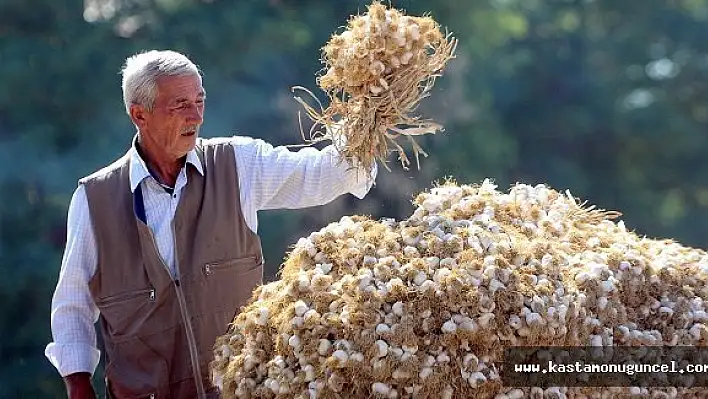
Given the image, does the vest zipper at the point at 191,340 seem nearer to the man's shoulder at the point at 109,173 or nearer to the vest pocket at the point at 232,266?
the vest pocket at the point at 232,266

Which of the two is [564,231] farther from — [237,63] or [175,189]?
[237,63]

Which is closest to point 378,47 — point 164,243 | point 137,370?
point 164,243

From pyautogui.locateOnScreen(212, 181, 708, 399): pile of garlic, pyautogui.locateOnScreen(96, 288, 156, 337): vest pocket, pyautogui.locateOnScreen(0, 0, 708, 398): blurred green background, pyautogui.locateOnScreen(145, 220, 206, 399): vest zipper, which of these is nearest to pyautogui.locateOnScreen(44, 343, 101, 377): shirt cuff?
pyautogui.locateOnScreen(96, 288, 156, 337): vest pocket

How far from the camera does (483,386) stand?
2.10m

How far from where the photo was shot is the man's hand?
2.74m

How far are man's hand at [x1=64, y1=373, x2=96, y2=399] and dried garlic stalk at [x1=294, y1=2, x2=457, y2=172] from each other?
877mm

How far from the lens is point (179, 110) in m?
2.69

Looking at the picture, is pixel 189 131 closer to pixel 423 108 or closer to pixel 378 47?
pixel 378 47

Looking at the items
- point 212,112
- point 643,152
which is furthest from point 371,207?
point 643,152

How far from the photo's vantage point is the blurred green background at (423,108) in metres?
7.34

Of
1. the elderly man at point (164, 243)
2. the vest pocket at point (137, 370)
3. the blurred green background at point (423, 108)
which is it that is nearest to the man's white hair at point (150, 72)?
the elderly man at point (164, 243)

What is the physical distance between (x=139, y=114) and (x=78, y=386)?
2.29 feet

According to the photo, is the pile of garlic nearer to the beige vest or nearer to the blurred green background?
the beige vest

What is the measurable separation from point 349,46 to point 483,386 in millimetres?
847
